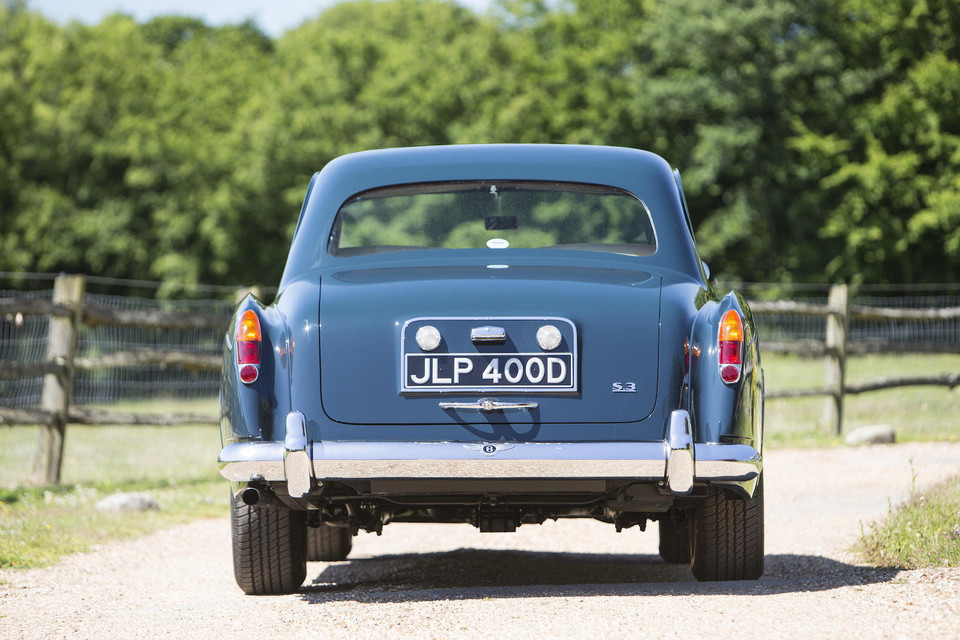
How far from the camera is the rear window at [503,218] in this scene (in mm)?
5105

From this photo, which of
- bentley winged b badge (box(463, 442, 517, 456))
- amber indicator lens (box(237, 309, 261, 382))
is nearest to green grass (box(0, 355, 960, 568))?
bentley winged b badge (box(463, 442, 517, 456))

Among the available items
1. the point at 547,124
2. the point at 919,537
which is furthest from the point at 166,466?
the point at 547,124

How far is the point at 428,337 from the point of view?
4.35 meters

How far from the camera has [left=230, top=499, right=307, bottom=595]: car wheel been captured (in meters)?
4.90

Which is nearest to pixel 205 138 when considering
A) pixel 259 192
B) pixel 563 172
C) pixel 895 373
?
pixel 259 192

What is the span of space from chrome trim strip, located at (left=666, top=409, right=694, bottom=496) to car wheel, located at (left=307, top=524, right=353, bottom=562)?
266 cm

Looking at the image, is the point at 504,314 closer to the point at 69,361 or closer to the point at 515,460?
the point at 515,460

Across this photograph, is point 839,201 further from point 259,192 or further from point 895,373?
point 895,373

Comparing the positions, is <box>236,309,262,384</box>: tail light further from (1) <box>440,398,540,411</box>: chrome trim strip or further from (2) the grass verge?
(2) the grass verge

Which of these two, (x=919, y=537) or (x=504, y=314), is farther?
(x=919, y=537)

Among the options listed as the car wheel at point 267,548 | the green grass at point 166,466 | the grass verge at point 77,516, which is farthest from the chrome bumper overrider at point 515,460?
→ the grass verge at point 77,516

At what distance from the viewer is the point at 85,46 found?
1756 inches

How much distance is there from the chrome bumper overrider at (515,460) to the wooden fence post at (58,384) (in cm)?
610

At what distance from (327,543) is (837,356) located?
8180mm
